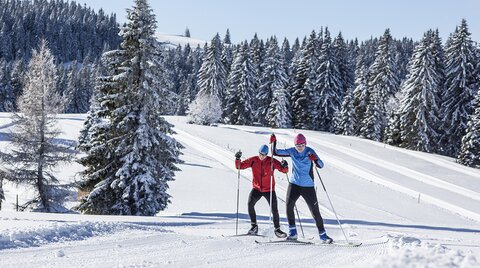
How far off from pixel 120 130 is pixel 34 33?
566ft

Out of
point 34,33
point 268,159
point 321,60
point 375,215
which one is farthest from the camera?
point 34,33

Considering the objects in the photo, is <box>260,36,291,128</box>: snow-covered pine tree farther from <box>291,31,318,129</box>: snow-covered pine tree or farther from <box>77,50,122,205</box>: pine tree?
<box>77,50,122,205</box>: pine tree

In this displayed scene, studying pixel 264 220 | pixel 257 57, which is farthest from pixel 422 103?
pixel 257 57

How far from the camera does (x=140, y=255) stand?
6.30m

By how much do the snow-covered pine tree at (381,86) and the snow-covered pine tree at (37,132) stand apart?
134 feet

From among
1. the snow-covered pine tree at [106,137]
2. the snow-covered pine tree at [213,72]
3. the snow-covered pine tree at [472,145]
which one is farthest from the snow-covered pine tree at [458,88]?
the snow-covered pine tree at [106,137]

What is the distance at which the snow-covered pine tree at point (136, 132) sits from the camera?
1828 centimetres

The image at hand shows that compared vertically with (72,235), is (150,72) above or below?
above

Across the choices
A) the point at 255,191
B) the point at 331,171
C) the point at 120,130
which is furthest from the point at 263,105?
the point at 255,191

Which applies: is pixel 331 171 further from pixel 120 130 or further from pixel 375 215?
pixel 120 130

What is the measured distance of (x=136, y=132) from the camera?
18.4 meters

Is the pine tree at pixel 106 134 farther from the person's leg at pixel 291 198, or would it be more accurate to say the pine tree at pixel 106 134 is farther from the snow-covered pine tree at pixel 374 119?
the snow-covered pine tree at pixel 374 119

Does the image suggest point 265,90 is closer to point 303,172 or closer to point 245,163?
point 245,163

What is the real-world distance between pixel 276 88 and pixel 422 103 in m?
23.1
